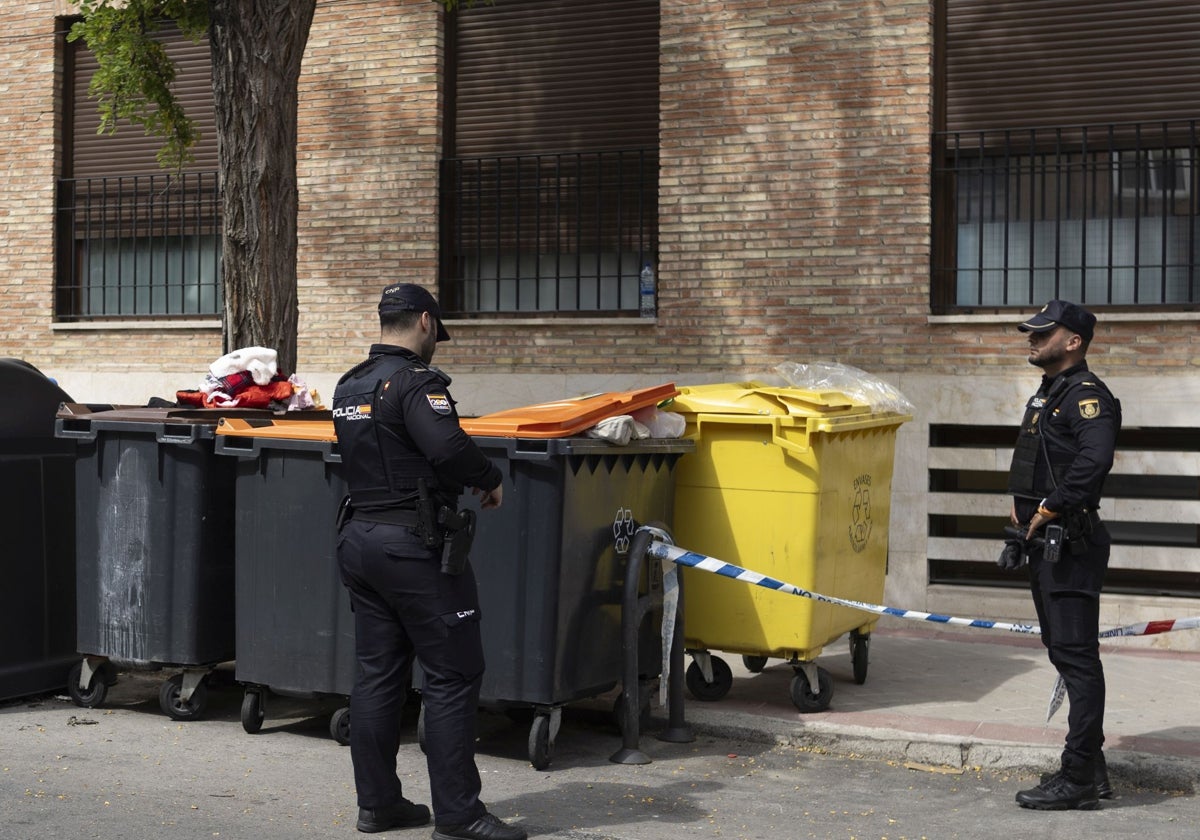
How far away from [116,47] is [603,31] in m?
3.46

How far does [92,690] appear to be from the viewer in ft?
23.2

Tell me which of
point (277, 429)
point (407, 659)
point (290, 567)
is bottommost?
point (407, 659)

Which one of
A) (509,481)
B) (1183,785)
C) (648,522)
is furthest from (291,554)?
(1183,785)

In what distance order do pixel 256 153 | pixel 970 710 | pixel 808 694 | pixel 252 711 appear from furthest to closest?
1. pixel 256 153
2. pixel 970 710
3. pixel 808 694
4. pixel 252 711

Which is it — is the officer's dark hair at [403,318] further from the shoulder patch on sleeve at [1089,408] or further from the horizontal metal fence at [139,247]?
the horizontal metal fence at [139,247]

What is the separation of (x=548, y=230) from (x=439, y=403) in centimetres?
627

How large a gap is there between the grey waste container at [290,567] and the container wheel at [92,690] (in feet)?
3.03

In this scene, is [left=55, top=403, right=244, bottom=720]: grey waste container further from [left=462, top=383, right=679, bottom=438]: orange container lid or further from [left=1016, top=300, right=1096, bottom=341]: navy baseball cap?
[left=1016, top=300, right=1096, bottom=341]: navy baseball cap

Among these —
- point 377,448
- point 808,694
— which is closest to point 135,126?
point 808,694

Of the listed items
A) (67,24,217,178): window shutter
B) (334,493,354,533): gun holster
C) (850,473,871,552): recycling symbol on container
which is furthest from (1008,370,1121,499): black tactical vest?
(67,24,217,178): window shutter

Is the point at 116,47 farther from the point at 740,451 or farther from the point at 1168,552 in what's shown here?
the point at 1168,552

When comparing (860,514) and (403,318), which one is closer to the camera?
(403,318)

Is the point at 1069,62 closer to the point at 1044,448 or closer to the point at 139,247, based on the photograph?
the point at 1044,448

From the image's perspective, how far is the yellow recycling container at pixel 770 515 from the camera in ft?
21.9
